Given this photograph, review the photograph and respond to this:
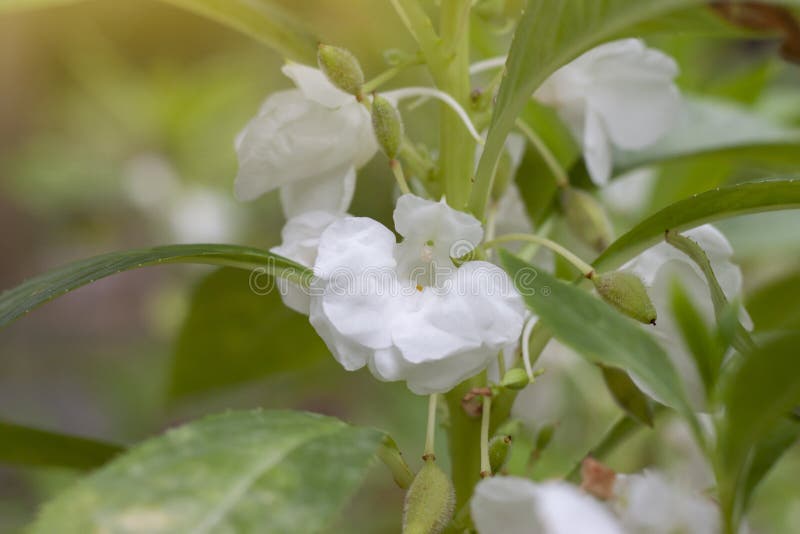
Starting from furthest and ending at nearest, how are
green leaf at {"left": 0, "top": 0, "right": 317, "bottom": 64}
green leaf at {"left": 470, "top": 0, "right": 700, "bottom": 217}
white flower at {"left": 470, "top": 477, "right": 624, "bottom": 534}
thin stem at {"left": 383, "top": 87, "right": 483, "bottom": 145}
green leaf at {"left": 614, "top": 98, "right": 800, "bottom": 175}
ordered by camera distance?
1. green leaf at {"left": 614, "top": 98, "right": 800, "bottom": 175}
2. green leaf at {"left": 0, "top": 0, "right": 317, "bottom": 64}
3. thin stem at {"left": 383, "top": 87, "right": 483, "bottom": 145}
4. green leaf at {"left": 470, "top": 0, "right": 700, "bottom": 217}
5. white flower at {"left": 470, "top": 477, "right": 624, "bottom": 534}

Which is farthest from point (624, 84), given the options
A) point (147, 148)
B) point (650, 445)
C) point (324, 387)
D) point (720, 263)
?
A: point (147, 148)

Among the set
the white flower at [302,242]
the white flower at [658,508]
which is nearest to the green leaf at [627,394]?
the white flower at [658,508]

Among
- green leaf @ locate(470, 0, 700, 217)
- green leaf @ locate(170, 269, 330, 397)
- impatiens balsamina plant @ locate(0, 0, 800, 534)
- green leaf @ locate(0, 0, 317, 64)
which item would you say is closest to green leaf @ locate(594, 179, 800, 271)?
impatiens balsamina plant @ locate(0, 0, 800, 534)

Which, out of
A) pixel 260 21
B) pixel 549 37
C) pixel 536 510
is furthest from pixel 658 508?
pixel 260 21

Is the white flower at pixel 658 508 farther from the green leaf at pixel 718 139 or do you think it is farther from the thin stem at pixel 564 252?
the green leaf at pixel 718 139

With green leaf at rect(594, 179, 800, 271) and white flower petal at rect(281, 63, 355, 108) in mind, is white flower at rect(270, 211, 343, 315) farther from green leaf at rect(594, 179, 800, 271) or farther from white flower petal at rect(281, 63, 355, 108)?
green leaf at rect(594, 179, 800, 271)
